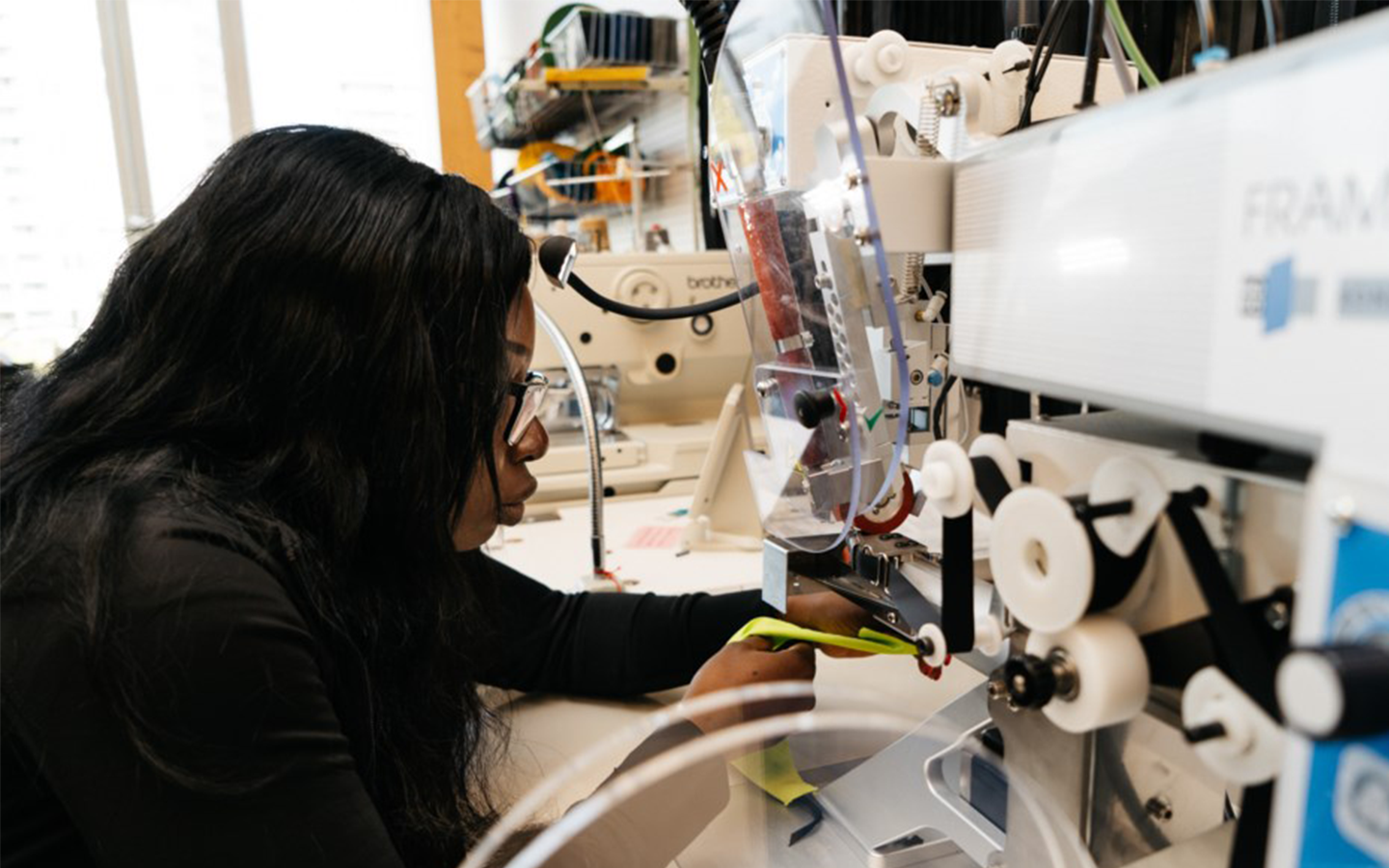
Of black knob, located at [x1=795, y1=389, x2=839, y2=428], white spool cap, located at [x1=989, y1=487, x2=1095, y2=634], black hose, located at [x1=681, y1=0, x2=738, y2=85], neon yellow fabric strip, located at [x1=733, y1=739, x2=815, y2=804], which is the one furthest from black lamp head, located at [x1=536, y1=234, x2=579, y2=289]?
white spool cap, located at [x1=989, y1=487, x2=1095, y2=634]

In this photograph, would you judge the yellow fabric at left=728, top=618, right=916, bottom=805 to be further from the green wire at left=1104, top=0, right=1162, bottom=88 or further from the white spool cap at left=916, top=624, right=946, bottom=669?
the green wire at left=1104, top=0, right=1162, bottom=88

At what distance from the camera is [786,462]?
0.80 meters

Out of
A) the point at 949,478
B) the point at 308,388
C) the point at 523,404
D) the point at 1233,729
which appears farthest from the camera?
the point at 523,404

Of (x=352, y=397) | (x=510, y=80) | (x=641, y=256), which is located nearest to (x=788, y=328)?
(x=352, y=397)

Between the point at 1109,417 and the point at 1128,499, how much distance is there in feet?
0.35

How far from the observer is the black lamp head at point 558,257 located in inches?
40.1

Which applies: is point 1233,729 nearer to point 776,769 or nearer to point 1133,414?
point 1133,414

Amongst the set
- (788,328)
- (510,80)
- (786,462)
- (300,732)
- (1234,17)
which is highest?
(510,80)

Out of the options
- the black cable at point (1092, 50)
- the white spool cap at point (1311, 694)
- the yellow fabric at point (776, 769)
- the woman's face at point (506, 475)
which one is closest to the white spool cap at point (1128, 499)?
the white spool cap at point (1311, 694)

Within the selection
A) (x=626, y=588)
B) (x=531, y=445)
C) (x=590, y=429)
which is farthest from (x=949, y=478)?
(x=626, y=588)

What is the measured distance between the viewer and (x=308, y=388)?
71 cm

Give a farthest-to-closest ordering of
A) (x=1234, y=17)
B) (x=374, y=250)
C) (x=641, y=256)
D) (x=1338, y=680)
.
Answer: (x=641, y=256) → (x=374, y=250) → (x=1234, y=17) → (x=1338, y=680)

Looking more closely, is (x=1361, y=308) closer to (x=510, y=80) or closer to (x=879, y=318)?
(x=879, y=318)

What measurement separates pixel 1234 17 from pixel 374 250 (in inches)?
25.0
